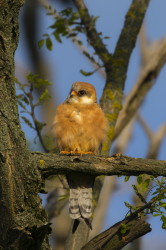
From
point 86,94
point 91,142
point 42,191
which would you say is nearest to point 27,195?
point 42,191

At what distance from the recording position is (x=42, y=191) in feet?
12.0

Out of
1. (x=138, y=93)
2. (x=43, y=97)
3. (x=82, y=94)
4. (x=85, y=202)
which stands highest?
(x=138, y=93)

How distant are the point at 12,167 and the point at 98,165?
2.36 feet

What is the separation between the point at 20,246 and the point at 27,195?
14.7 inches

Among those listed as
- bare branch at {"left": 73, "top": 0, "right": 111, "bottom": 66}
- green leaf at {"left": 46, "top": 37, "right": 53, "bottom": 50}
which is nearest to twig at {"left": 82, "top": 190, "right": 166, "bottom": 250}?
green leaf at {"left": 46, "top": 37, "right": 53, "bottom": 50}

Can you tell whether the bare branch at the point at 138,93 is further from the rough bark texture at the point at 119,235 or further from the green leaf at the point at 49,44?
the rough bark texture at the point at 119,235

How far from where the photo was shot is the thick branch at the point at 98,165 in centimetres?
368

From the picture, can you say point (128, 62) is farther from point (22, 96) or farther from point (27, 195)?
point (27, 195)

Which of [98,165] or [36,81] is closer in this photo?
[98,165]

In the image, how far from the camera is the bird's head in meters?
5.71

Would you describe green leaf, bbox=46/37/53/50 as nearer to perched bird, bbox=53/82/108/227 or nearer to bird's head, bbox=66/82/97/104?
bird's head, bbox=66/82/97/104

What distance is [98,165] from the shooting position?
379cm

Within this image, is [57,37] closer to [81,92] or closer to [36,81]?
[81,92]

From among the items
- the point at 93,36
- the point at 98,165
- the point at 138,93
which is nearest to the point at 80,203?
the point at 98,165
